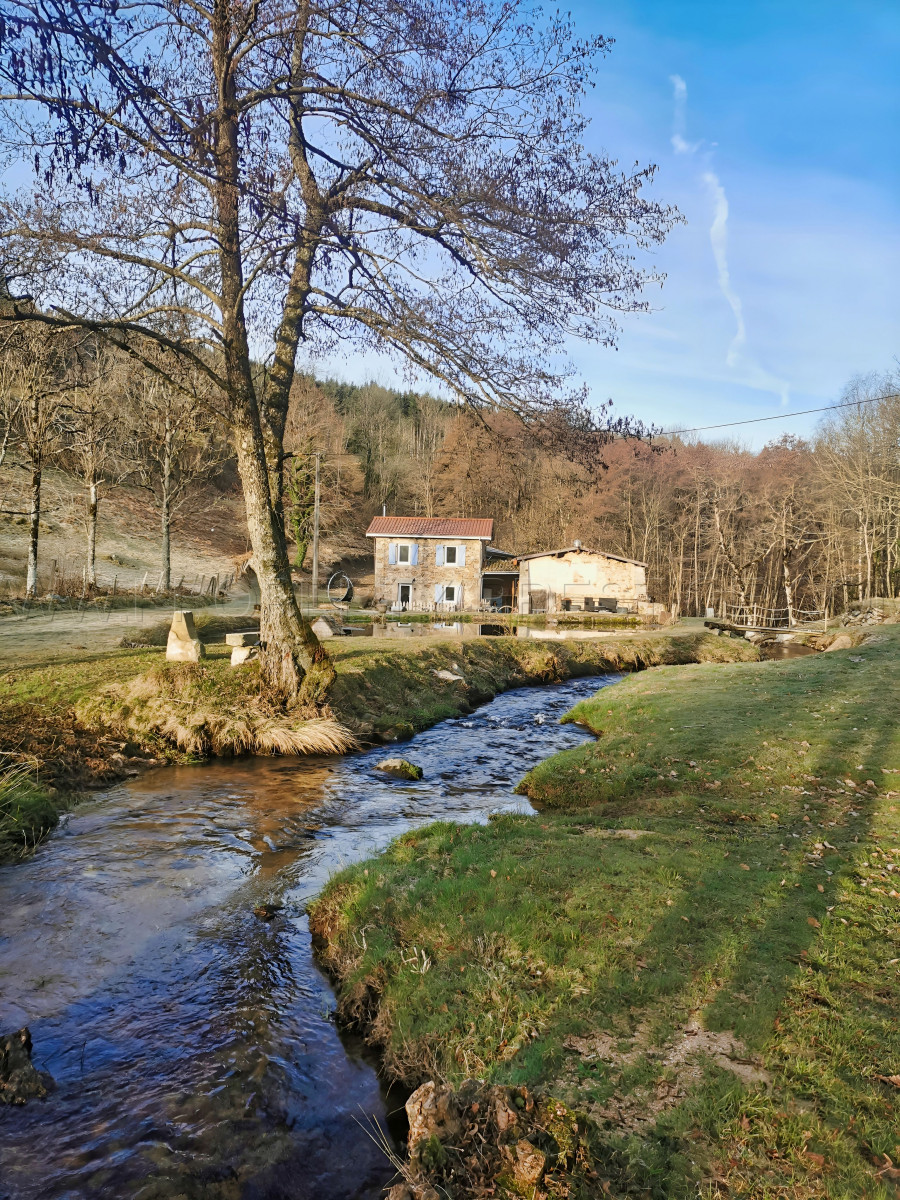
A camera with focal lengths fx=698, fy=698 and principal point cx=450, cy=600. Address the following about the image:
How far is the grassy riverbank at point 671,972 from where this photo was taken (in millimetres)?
2990

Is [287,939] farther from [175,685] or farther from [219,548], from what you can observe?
[219,548]

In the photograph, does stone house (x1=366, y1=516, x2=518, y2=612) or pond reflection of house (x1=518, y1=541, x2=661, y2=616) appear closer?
pond reflection of house (x1=518, y1=541, x2=661, y2=616)

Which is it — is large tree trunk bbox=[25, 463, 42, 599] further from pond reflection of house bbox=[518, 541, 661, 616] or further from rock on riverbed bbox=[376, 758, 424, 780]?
pond reflection of house bbox=[518, 541, 661, 616]

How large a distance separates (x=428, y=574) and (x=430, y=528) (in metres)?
2.84

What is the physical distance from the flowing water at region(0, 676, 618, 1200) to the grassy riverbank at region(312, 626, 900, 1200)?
472 millimetres

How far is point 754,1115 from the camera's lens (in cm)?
311

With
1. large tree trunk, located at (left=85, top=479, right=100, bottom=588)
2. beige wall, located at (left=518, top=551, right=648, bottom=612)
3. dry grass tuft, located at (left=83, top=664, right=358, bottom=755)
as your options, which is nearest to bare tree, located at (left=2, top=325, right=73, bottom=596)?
large tree trunk, located at (left=85, top=479, right=100, bottom=588)

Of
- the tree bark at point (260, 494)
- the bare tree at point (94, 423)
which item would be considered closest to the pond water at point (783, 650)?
the tree bark at point (260, 494)

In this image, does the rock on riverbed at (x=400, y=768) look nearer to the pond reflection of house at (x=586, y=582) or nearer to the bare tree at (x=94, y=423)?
the bare tree at (x=94, y=423)

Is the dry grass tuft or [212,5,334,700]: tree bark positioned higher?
[212,5,334,700]: tree bark

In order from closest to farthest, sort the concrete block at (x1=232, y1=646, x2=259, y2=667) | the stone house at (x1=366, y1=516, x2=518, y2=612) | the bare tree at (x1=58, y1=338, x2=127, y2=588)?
the concrete block at (x1=232, y1=646, x2=259, y2=667) → the bare tree at (x1=58, y1=338, x2=127, y2=588) → the stone house at (x1=366, y1=516, x2=518, y2=612)

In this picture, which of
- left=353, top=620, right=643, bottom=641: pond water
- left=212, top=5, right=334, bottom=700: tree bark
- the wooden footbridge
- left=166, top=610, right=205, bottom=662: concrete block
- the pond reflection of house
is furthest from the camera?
the pond reflection of house

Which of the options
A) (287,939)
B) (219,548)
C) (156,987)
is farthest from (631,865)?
(219,548)

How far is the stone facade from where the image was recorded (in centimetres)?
4272
